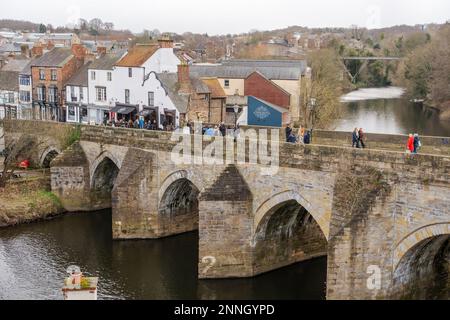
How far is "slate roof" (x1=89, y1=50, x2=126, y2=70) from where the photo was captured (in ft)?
147

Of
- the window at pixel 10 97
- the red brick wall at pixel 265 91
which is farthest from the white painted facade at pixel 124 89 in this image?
the window at pixel 10 97

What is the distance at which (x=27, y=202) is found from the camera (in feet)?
115

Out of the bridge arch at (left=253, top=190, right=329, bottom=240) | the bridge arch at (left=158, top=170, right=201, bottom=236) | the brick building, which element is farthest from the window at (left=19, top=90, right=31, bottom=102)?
the bridge arch at (left=253, top=190, right=329, bottom=240)

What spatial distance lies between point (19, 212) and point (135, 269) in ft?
33.6

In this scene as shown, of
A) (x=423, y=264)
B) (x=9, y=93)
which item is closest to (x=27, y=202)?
(x=423, y=264)

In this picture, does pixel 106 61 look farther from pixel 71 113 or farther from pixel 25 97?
pixel 25 97

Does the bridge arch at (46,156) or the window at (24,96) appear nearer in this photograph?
the bridge arch at (46,156)

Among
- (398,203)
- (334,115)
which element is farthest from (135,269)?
(334,115)

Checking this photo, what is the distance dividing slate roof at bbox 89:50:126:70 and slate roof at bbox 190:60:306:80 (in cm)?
760

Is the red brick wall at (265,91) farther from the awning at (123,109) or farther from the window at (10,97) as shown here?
the window at (10,97)

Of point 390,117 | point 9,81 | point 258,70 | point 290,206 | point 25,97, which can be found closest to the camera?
point 290,206

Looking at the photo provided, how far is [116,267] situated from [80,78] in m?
24.1

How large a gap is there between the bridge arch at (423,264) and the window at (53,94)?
36049 mm

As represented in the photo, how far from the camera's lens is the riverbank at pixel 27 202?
33844 millimetres
